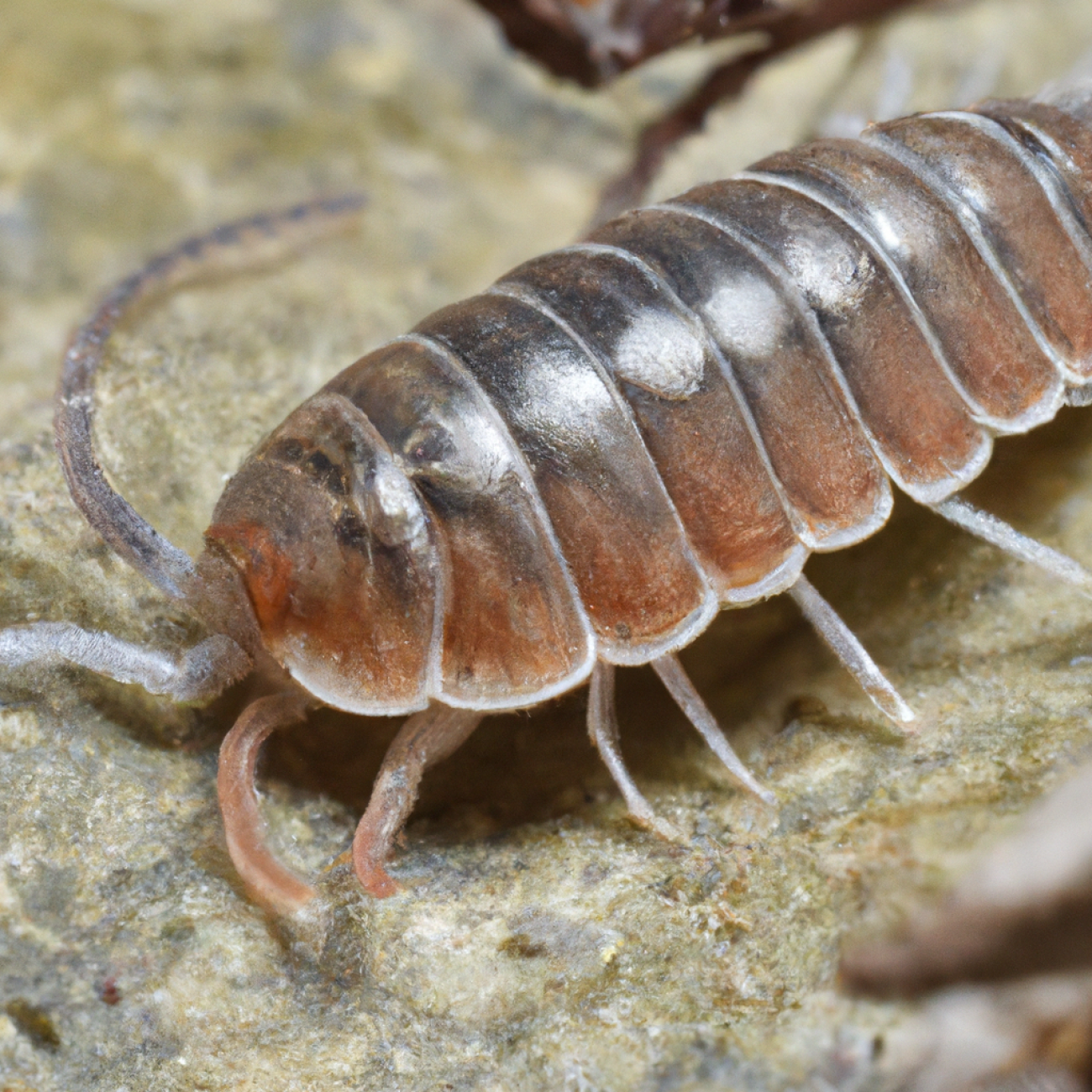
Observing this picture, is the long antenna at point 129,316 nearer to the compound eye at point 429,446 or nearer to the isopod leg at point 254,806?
the isopod leg at point 254,806

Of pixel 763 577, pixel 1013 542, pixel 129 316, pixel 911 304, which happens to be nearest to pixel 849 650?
pixel 763 577

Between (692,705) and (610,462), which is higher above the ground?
(610,462)

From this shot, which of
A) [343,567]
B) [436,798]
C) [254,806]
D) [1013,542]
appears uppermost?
[343,567]

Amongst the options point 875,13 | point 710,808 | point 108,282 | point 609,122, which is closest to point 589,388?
point 710,808

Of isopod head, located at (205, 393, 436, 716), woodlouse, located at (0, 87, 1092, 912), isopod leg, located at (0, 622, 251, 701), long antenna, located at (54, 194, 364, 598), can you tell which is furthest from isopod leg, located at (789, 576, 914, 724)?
long antenna, located at (54, 194, 364, 598)

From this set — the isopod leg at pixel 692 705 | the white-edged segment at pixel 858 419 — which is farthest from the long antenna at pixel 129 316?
the white-edged segment at pixel 858 419

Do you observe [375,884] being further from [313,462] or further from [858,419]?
[858,419]

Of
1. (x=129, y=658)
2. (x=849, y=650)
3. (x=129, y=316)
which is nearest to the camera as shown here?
(x=129, y=658)
